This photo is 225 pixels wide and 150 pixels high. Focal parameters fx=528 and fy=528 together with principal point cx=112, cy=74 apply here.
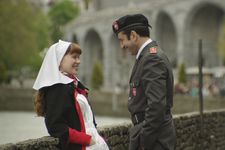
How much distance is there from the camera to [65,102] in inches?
178

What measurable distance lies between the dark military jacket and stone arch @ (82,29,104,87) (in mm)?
63023

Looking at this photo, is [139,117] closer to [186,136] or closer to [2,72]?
[186,136]

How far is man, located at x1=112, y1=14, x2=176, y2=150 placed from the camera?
4.41 metres

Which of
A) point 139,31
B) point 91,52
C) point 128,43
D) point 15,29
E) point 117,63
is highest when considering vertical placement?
point 139,31

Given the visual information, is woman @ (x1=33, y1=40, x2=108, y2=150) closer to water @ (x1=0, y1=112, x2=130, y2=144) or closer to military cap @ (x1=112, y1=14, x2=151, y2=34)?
military cap @ (x1=112, y1=14, x2=151, y2=34)

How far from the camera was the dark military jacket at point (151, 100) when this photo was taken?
4402 mm

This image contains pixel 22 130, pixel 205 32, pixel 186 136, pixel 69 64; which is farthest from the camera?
pixel 205 32

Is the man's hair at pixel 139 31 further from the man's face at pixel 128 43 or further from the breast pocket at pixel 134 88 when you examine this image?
the breast pocket at pixel 134 88

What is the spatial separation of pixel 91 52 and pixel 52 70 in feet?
214

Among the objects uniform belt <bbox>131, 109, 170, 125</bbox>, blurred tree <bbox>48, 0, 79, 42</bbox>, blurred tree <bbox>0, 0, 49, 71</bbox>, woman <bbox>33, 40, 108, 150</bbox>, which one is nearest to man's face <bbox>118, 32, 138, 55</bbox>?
woman <bbox>33, 40, 108, 150</bbox>

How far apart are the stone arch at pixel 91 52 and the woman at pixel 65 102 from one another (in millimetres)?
62932

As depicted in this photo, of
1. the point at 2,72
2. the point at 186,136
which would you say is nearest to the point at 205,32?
the point at 2,72

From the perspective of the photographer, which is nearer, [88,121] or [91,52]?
→ [88,121]

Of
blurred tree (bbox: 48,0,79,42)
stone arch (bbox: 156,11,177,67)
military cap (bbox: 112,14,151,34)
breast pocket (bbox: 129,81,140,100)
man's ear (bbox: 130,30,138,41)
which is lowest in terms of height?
stone arch (bbox: 156,11,177,67)
